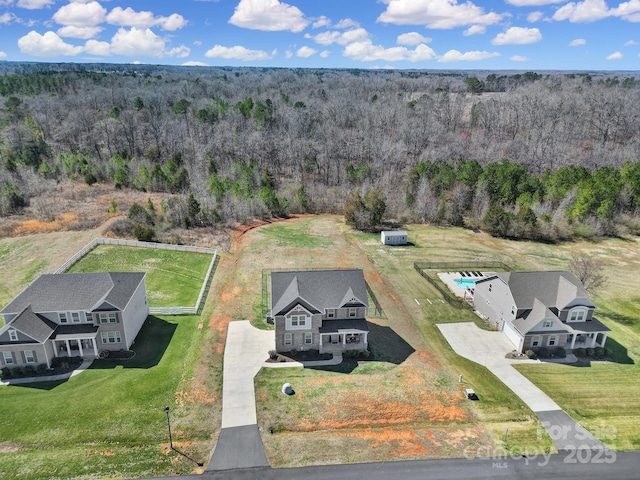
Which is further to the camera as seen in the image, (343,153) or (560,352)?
(343,153)

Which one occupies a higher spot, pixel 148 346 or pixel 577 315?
pixel 577 315

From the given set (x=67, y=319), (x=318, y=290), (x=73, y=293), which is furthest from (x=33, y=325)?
(x=318, y=290)

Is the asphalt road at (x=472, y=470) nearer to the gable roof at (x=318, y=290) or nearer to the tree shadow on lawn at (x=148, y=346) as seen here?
the gable roof at (x=318, y=290)

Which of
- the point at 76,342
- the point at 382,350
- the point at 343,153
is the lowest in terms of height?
the point at 382,350

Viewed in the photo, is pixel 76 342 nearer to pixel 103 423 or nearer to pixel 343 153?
pixel 103 423

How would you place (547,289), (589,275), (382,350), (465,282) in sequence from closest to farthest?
(382,350) < (547,289) < (589,275) < (465,282)

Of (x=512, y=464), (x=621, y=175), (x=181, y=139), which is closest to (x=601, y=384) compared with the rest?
(x=512, y=464)

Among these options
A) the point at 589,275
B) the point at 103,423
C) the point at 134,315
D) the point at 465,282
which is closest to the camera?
the point at 103,423

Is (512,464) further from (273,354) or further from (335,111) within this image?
(335,111)
